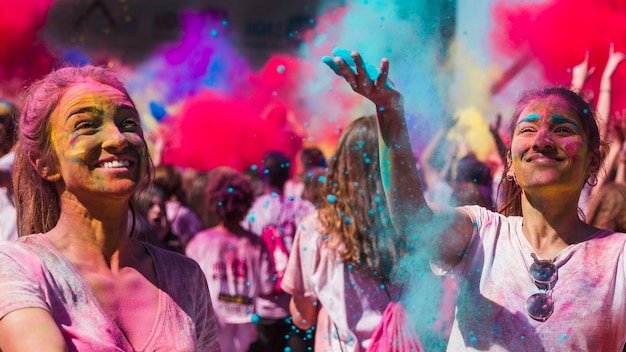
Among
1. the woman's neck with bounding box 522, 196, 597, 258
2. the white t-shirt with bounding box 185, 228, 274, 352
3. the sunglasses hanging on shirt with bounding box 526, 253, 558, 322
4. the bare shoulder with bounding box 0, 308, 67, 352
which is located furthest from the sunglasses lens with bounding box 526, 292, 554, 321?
the white t-shirt with bounding box 185, 228, 274, 352

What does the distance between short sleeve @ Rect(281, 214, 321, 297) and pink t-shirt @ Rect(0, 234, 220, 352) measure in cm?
150

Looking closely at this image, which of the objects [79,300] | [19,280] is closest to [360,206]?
[79,300]

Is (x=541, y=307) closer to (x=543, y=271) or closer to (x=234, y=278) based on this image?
(x=543, y=271)

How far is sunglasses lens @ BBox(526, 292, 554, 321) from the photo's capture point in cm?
232

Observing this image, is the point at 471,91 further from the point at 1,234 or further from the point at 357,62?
the point at 1,234

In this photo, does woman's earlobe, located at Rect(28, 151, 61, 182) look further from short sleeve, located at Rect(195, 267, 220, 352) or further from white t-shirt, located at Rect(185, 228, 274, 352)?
white t-shirt, located at Rect(185, 228, 274, 352)

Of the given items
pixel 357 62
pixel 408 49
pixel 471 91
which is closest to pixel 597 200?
pixel 471 91

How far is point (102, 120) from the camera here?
2.13 m

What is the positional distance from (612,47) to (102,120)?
91.8 inches

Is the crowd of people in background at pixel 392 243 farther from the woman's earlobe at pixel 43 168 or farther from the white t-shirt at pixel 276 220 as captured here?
the white t-shirt at pixel 276 220

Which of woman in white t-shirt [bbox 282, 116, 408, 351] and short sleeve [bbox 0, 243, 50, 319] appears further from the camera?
woman in white t-shirt [bbox 282, 116, 408, 351]

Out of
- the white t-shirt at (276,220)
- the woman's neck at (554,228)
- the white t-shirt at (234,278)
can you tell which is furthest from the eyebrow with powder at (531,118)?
the white t-shirt at (276,220)

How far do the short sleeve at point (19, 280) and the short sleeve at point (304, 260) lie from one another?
182cm

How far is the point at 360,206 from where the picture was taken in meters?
3.54
